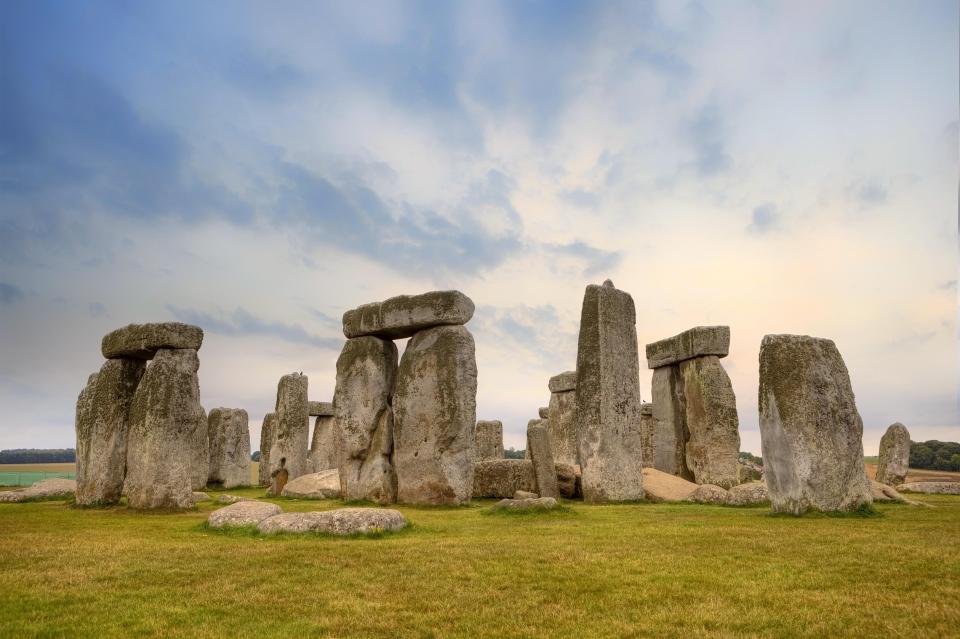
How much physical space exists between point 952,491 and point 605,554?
15.9 metres

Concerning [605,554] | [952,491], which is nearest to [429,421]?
[605,554]

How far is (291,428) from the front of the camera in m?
21.6

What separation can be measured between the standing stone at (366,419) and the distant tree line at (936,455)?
28.1 metres

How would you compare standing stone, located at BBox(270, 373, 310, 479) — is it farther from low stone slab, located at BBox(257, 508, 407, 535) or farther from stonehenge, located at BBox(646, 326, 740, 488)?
low stone slab, located at BBox(257, 508, 407, 535)

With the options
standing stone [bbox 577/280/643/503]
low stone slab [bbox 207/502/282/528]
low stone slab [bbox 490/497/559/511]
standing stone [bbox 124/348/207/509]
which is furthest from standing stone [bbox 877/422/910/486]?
standing stone [bbox 124/348/207/509]

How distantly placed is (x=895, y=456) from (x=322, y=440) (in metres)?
20.0

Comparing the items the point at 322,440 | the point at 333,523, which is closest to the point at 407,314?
the point at 333,523

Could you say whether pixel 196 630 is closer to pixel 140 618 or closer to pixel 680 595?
pixel 140 618

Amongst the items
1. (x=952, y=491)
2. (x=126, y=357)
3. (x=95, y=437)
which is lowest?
(x=952, y=491)

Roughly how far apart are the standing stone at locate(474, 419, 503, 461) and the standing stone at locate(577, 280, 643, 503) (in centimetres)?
1357

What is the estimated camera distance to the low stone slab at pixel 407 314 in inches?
555

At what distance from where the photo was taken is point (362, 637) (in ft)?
14.0

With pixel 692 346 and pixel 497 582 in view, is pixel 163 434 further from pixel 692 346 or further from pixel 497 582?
pixel 692 346

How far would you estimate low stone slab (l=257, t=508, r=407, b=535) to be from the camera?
27.0 ft
